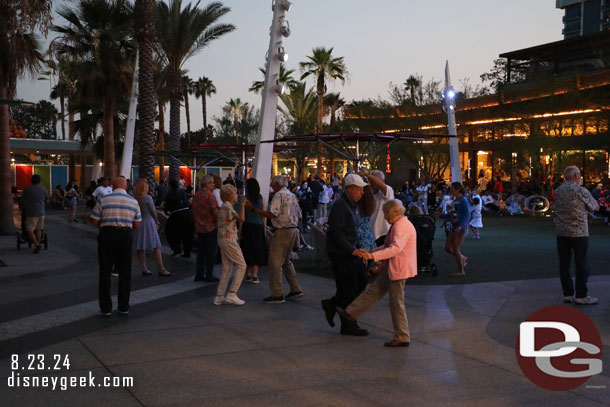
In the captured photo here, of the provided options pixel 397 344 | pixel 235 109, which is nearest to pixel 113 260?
pixel 397 344

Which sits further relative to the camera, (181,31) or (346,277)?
(181,31)

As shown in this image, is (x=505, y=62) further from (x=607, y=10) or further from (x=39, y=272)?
(x=607, y=10)

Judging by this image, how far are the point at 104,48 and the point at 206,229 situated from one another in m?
24.1

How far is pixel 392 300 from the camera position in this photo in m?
6.69

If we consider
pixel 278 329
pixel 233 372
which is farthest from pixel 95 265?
pixel 233 372

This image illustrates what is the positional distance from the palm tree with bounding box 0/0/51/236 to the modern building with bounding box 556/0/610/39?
9816cm

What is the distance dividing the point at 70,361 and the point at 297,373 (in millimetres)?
2049

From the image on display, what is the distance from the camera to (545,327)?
282 inches

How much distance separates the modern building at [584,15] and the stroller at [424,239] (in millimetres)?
100801

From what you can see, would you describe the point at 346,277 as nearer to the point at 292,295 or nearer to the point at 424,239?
the point at 292,295

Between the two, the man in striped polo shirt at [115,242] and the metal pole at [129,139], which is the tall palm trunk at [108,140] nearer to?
the metal pole at [129,139]

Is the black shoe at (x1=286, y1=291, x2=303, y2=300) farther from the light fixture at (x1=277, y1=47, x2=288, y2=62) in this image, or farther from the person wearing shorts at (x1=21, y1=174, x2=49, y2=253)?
the person wearing shorts at (x1=21, y1=174, x2=49, y2=253)

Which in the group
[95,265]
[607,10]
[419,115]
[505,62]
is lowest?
[95,265]

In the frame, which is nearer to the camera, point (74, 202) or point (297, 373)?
point (297, 373)
